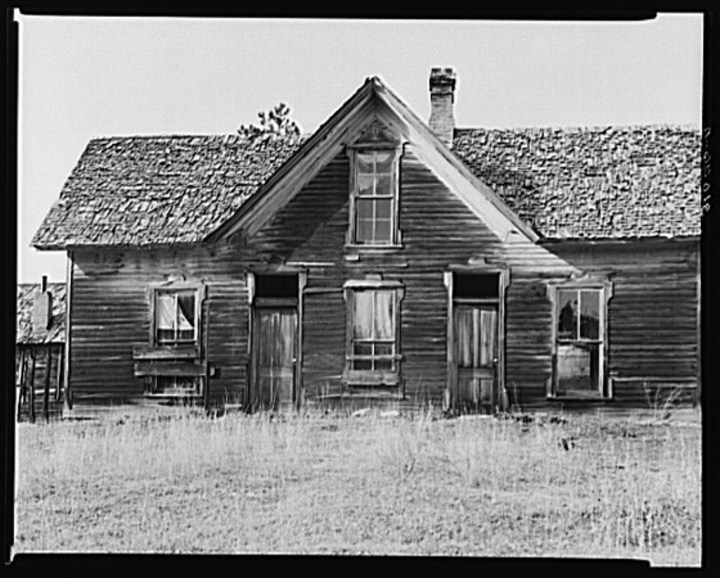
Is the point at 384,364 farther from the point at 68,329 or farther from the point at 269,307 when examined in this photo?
the point at 68,329

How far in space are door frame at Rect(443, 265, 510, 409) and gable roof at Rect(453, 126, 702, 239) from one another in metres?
0.34

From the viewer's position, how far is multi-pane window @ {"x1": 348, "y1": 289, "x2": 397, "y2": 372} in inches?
261

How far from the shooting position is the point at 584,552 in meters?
6.28

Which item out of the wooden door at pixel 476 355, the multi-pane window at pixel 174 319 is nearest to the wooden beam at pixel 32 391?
the multi-pane window at pixel 174 319

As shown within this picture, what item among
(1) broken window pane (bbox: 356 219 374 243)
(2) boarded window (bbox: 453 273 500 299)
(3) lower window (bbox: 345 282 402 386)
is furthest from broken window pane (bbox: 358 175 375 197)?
(2) boarded window (bbox: 453 273 500 299)

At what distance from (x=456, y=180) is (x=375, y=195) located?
416 millimetres

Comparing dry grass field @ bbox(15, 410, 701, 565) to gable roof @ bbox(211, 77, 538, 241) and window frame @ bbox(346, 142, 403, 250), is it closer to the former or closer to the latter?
window frame @ bbox(346, 142, 403, 250)

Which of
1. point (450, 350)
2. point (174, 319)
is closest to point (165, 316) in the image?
point (174, 319)

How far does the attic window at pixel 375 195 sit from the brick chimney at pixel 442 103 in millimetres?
243

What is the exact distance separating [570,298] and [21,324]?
2.72 m

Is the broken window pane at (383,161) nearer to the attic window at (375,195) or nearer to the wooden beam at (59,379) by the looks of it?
the attic window at (375,195)

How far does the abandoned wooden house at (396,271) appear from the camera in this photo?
6.55 metres

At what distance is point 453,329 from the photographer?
21.7 ft

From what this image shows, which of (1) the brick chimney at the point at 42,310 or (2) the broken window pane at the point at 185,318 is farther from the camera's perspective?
(2) the broken window pane at the point at 185,318
